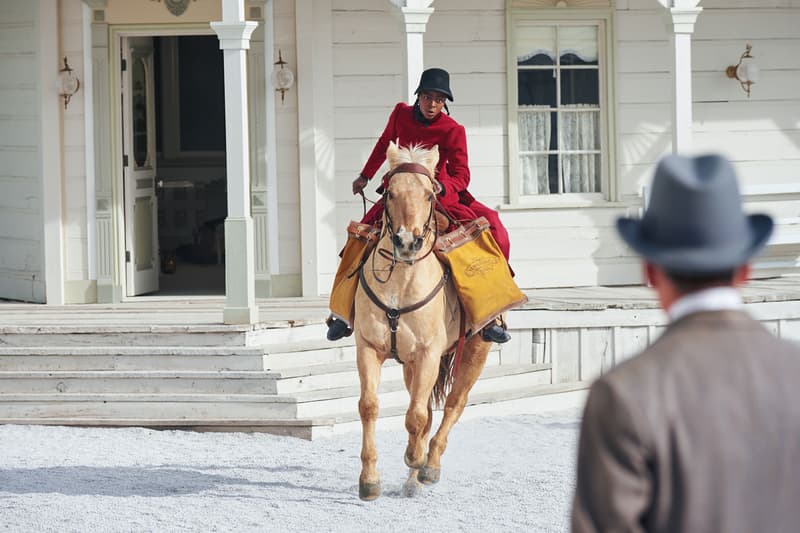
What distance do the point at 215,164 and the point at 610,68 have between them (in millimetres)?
6178

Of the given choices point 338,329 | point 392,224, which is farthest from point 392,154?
point 338,329

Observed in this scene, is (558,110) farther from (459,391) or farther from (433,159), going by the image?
(433,159)

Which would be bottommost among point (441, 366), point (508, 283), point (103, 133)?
point (441, 366)

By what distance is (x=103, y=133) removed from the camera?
38.8 feet

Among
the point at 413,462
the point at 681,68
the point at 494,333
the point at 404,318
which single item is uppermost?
the point at 681,68

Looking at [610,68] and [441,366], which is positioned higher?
[610,68]

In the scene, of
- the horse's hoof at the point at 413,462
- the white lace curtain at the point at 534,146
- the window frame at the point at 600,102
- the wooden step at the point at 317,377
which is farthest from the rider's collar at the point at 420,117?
the white lace curtain at the point at 534,146

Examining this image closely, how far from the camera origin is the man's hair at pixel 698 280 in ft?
8.07

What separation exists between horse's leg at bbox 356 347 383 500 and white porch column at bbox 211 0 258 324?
271cm

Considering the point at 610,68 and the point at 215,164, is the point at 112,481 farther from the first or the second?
the point at 215,164

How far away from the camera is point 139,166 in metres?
12.3

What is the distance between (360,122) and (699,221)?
372 inches

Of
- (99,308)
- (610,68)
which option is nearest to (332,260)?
(99,308)

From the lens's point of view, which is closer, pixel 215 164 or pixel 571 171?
pixel 571 171
